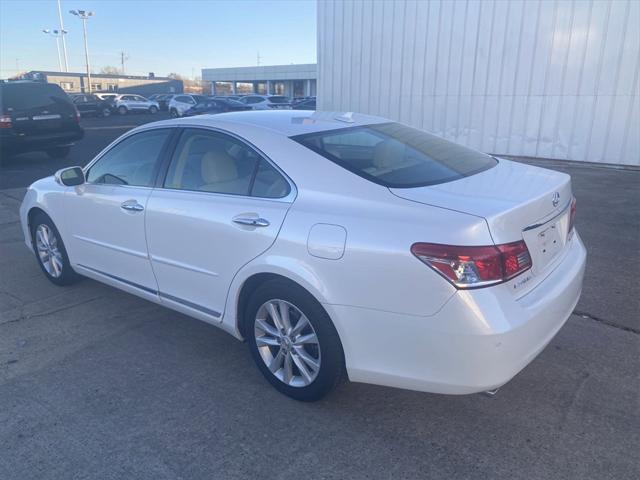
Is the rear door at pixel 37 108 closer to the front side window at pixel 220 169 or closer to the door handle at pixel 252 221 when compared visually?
the front side window at pixel 220 169

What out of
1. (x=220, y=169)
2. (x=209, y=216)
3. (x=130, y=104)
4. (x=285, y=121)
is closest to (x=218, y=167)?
(x=220, y=169)

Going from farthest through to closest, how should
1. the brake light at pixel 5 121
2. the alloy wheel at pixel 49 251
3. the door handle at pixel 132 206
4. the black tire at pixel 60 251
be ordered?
the brake light at pixel 5 121, the alloy wheel at pixel 49 251, the black tire at pixel 60 251, the door handle at pixel 132 206

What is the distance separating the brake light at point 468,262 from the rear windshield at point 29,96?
1245cm

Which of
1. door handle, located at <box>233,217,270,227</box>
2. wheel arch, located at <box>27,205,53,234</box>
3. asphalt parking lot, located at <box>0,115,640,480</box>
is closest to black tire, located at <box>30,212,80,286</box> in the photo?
wheel arch, located at <box>27,205,53,234</box>

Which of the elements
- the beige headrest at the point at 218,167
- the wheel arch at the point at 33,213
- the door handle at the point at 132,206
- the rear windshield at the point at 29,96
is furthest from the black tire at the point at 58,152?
the beige headrest at the point at 218,167

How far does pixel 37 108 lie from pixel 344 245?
12153 millimetres

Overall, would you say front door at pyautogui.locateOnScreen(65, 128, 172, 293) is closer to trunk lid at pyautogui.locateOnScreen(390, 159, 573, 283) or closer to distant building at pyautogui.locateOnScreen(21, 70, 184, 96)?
trunk lid at pyautogui.locateOnScreen(390, 159, 573, 283)

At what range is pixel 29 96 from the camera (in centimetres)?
1214

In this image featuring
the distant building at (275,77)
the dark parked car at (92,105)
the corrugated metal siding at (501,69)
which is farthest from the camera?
the distant building at (275,77)

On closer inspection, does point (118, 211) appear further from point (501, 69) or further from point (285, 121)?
point (501, 69)

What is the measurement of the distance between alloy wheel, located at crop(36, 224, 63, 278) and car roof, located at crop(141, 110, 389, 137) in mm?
1794

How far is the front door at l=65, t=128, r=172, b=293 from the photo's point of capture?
373 cm

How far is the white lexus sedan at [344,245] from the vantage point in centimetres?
234

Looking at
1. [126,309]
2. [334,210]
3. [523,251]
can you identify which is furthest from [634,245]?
[126,309]
